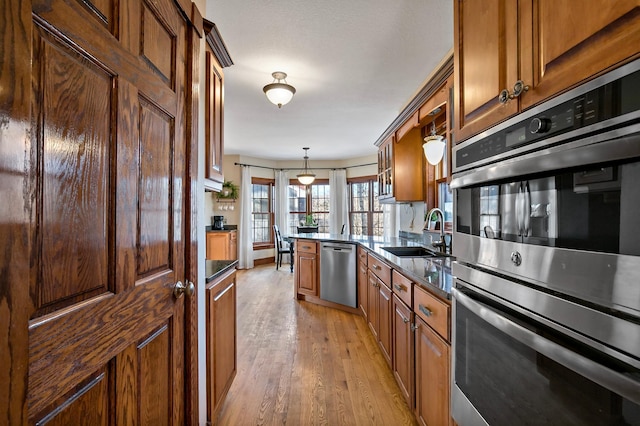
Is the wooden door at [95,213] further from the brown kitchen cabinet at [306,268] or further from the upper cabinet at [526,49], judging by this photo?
the brown kitchen cabinet at [306,268]

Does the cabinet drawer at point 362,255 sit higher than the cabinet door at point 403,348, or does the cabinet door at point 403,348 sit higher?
the cabinet drawer at point 362,255

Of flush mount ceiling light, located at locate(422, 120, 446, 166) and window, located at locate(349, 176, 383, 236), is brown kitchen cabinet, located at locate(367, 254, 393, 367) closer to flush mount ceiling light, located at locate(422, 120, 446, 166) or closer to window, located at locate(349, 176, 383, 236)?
flush mount ceiling light, located at locate(422, 120, 446, 166)

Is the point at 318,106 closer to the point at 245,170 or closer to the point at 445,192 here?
the point at 445,192

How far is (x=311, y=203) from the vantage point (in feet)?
25.5

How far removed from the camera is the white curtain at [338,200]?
756cm

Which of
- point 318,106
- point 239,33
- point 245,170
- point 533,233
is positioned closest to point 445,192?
point 318,106

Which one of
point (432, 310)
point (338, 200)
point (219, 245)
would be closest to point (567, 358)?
point (432, 310)

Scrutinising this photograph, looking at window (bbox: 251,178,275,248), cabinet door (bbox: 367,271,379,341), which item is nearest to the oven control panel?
cabinet door (bbox: 367,271,379,341)

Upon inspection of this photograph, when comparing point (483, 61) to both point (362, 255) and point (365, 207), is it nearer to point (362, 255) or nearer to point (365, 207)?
point (362, 255)

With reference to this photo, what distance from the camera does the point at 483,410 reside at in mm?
970

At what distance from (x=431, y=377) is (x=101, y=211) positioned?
1.51m

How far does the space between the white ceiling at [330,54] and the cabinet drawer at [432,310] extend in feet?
5.89

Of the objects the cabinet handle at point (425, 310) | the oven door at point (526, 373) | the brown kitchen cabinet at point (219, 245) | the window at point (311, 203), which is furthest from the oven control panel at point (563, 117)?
the window at point (311, 203)

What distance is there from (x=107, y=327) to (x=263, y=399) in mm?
1505
